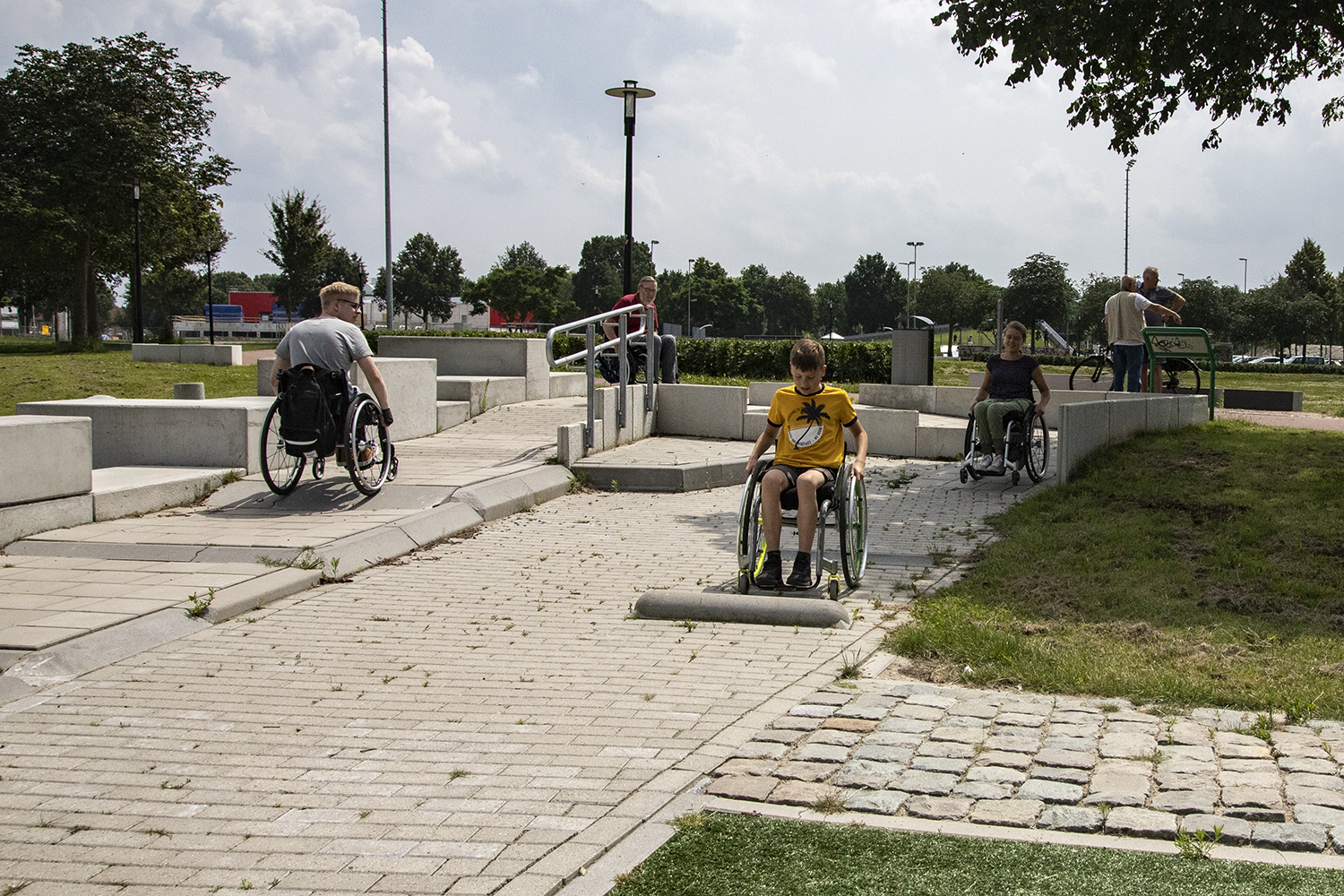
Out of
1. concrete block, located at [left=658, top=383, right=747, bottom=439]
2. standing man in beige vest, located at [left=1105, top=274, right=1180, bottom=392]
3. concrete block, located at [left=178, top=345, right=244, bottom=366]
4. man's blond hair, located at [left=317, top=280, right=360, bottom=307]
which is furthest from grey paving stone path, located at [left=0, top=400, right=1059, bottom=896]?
concrete block, located at [left=178, top=345, right=244, bottom=366]

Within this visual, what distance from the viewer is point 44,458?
7961 millimetres

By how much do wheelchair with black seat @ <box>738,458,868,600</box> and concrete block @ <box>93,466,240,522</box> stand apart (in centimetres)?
489

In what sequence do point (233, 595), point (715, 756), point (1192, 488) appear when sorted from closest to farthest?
point (715, 756) < point (233, 595) < point (1192, 488)

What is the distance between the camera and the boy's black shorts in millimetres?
6836

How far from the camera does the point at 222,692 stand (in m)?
5.02

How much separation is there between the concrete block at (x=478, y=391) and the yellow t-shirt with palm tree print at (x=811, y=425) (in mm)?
8329

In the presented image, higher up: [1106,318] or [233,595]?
[1106,318]

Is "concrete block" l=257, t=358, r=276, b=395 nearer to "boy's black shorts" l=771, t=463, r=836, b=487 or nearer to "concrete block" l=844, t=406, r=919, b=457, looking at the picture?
"concrete block" l=844, t=406, r=919, b=457

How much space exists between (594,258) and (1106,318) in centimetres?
12712

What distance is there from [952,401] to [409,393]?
9.20 m

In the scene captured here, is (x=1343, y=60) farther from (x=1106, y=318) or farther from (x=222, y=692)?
(x=222, y=692)

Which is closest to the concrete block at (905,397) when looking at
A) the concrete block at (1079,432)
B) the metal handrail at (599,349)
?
the metal handrail at (599,349)

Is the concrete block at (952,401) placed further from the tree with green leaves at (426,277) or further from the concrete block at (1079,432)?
the tree with green leaves at (426,277)

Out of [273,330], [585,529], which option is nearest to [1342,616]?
[585,529]
